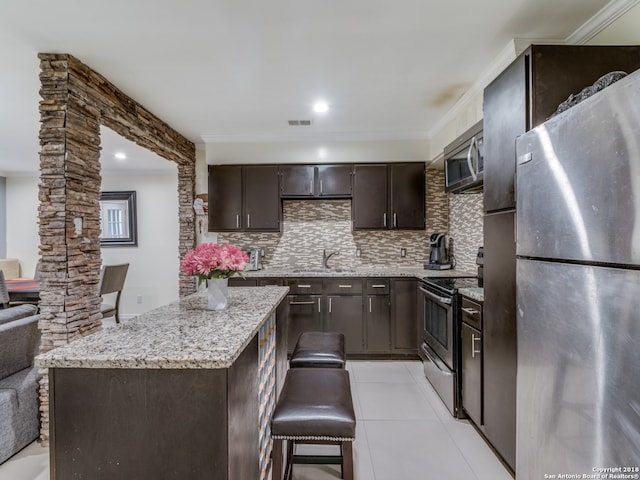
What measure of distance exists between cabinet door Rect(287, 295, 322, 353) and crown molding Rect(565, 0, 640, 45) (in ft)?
9.88

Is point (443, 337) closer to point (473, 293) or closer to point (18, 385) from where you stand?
point (473, 293)

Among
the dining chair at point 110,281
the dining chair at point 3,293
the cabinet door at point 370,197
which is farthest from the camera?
the dining chair at point 110,281

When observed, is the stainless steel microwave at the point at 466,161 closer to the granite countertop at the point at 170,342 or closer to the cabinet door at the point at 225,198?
the granite countertop at the point at 170,342

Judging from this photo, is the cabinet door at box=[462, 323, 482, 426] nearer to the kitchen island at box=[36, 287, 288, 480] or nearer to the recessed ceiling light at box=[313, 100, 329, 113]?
the kitchen island at box=[36, 287, 288, 480]

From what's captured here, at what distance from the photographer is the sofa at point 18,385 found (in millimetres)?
2010

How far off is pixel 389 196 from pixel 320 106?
1.40 metres

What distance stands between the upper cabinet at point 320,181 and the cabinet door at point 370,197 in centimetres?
11

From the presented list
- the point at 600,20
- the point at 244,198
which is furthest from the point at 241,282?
the point at 600,20

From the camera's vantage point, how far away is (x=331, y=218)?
4289mm

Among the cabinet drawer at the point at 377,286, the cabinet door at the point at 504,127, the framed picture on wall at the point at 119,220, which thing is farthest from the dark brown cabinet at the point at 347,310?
the framed picture on wall at the point at 119,220

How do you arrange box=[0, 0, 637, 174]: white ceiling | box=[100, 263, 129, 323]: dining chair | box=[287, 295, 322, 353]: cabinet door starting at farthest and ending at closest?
box=[100, 263, 129, 323]: dining chair < box=[287, 295, 322, 353]: cabinet door < box=[0, 0, 637, 174]: white ceiling

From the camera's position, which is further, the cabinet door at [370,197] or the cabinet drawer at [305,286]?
the cabinet door at [370,197]

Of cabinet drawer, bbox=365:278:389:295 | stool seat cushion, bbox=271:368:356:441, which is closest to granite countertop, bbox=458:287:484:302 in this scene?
stool seat cushion, bbox=271:368:356:441

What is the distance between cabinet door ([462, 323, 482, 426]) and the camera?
7.12ft
